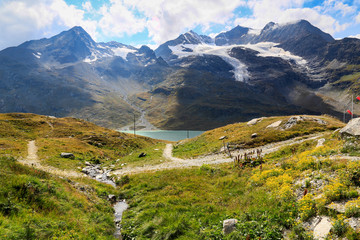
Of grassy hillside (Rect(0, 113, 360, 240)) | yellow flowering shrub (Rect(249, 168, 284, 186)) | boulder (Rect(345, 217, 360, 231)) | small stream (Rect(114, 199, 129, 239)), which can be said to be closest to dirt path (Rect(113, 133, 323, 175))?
grassy hillside (Rect(0, 113, 360, 240))

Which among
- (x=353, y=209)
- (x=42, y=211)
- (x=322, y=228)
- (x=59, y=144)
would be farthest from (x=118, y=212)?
(x=59, y=144)

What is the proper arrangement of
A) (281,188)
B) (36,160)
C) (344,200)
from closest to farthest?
(344,200)
(281,188)
(36,160)

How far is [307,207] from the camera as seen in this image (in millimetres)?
10031

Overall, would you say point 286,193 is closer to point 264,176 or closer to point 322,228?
point 322,228

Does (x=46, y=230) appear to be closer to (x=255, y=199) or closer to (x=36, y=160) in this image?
(x=255, y=199)

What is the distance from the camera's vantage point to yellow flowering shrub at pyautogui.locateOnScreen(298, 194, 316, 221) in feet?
31.7

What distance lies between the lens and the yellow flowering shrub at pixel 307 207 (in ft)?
31.7

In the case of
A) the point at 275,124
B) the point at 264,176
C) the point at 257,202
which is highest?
the point at 275,124

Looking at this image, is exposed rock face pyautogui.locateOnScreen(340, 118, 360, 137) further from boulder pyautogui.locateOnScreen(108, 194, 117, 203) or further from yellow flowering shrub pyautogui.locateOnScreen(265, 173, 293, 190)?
boulder pyautogui.locateOnScreen(108, 194, 117, 203)

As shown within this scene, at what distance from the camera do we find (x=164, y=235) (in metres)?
11.8

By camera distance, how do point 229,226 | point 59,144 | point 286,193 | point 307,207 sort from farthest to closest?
point 59,144 → point 286,193 → point 229,226 → point 307,207

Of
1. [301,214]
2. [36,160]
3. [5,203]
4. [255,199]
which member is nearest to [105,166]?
[36,160]

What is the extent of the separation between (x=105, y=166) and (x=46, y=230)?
2837 centimetres

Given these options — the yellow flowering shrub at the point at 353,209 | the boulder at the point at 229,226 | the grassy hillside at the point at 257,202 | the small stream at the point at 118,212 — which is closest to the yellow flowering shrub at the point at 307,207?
the grassy hillside at the point at 257,202
